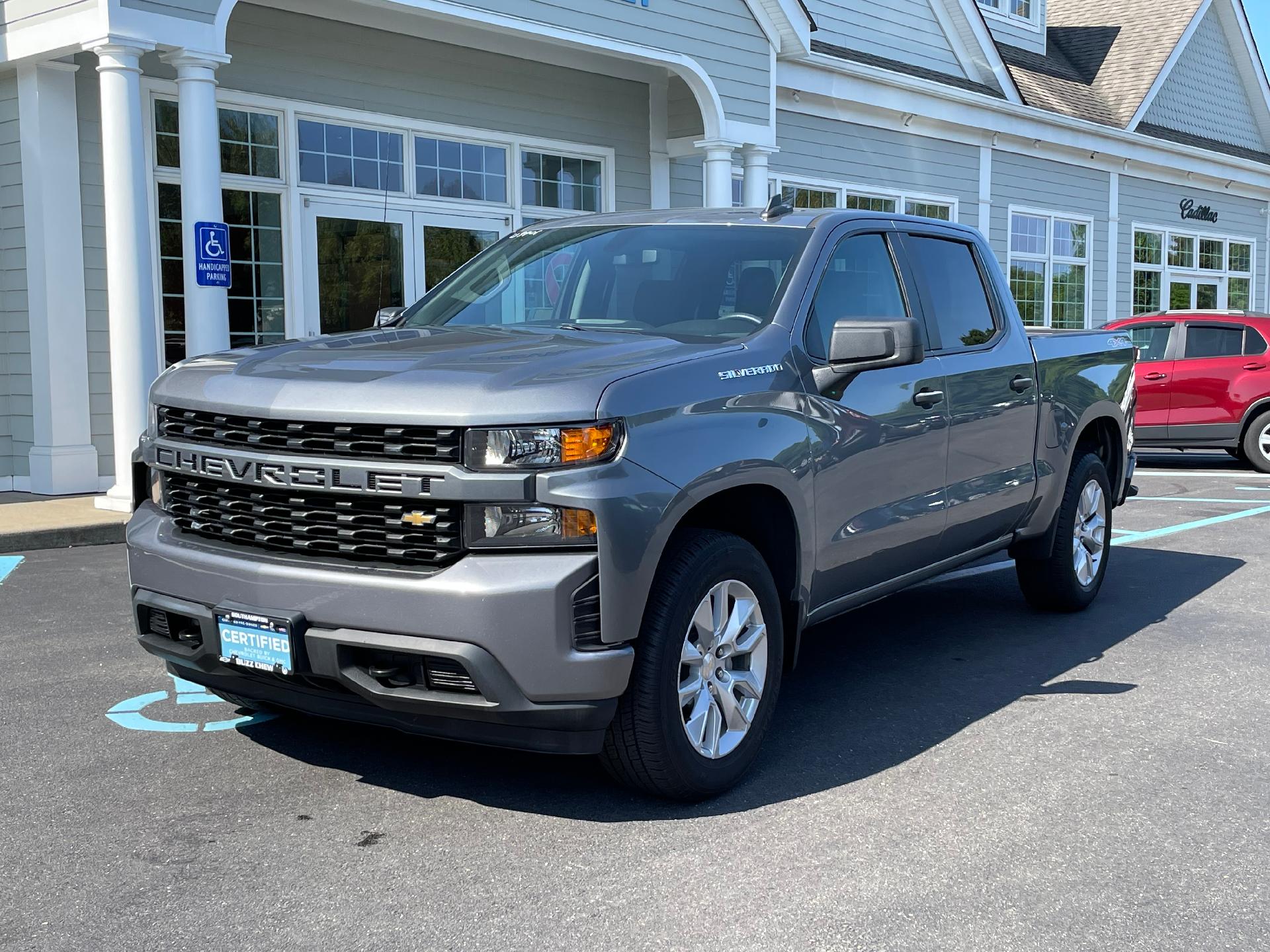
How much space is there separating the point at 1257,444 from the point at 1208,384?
0.81 meters

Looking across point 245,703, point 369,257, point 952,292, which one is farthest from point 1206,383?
point 245,703

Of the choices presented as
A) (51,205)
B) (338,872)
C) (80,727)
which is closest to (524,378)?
(338,872)

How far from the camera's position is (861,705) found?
17.0 feet

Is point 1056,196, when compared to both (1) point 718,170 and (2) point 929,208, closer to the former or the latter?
(2) point 929,208

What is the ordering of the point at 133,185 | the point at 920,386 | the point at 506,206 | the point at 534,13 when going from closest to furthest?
the point at 920,386 → the point at 133,185 → the point at 534,13 → the point at 506,206

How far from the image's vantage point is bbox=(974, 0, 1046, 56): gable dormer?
22.5m

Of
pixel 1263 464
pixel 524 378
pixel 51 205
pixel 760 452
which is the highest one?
pixel 51 205

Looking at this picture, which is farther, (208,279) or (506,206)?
(506,206)

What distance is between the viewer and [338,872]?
352 centimetres

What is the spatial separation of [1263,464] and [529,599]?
12.7 m

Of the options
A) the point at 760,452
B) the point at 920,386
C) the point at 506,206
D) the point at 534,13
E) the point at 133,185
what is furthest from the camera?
the point at 506,206

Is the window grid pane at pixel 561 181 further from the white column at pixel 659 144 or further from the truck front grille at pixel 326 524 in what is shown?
the truck front grille at pixel 326 524

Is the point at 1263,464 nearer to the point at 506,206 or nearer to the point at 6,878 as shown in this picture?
the point at 506,206

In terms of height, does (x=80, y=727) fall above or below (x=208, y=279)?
below
